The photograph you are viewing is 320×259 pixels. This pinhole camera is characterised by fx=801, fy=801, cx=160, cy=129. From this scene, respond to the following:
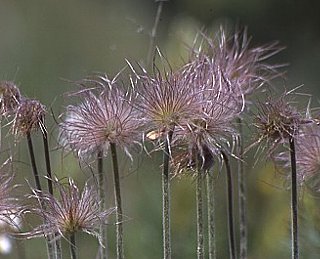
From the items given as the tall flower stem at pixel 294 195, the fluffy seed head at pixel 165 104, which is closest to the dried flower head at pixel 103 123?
the fluffy seed head at pixel 165 104

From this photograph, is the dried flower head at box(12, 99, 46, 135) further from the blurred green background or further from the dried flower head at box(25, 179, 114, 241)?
the blurred green background

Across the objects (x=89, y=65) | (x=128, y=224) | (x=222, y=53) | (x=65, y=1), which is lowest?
(x=128, y=224)

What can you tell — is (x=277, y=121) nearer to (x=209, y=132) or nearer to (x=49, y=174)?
(x=209, y=132)

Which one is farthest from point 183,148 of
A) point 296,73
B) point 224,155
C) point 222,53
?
point 296,73

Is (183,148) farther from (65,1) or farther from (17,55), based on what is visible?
(65,1)

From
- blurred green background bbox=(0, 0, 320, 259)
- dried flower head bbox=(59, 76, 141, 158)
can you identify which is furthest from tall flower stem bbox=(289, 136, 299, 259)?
blurred green background bbox=(0, 0, 320, 259)

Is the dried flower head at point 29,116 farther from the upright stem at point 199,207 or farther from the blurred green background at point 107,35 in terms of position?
the blurred green background at point 107,35

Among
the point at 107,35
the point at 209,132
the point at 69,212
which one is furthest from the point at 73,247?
the point at 107,35
